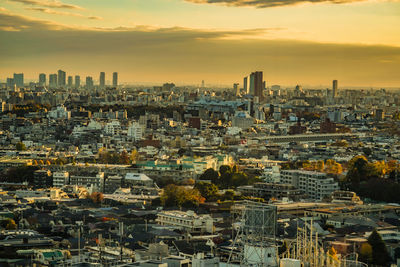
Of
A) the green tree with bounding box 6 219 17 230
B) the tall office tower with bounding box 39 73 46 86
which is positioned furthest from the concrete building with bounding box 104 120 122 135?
the tall office tower with bounding box 39 73 46 86

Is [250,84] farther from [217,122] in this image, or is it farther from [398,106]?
[217,122]

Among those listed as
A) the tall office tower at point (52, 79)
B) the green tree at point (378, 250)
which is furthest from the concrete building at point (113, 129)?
the tall office tower at point (52, 79)

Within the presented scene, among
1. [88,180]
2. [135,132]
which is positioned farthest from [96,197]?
[135,132]

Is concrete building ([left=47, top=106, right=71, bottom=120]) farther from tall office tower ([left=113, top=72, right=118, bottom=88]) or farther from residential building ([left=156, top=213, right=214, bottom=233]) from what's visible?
tall office tower ([left=113, top=72, right=118, bottom=88])

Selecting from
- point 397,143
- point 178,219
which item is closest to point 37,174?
point 178,219

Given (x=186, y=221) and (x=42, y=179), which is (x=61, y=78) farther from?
(x=186, y=221)
